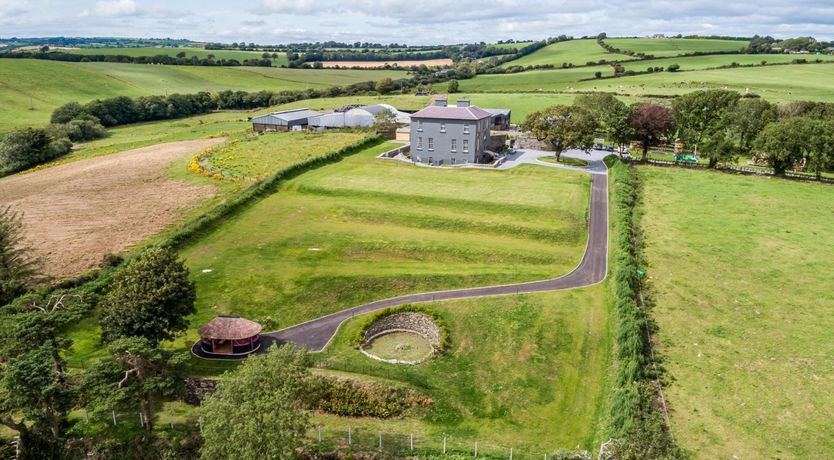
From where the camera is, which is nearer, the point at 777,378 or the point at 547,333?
the point at 777,378

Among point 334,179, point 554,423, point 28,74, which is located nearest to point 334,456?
point 554,423

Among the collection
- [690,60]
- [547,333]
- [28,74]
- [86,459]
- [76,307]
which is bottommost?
[86,459]

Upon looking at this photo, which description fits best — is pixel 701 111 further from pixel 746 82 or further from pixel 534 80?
pixel 534 80

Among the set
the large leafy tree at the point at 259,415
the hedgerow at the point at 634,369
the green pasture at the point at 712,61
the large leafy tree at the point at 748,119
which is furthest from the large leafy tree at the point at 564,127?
Answer: the green pasture at the point at 712,61

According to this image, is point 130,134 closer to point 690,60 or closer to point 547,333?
point 547,333

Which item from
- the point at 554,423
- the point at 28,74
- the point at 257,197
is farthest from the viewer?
the point at 28,74

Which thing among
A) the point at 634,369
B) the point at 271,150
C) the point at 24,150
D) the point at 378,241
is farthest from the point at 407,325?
the point at 24,150

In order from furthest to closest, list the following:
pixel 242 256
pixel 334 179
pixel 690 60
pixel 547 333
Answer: pixel 690 60 < pixel 334 179 < pixel 242 256 < pixel 547 333

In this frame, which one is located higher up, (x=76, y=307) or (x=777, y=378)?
(x=76, y=307)
